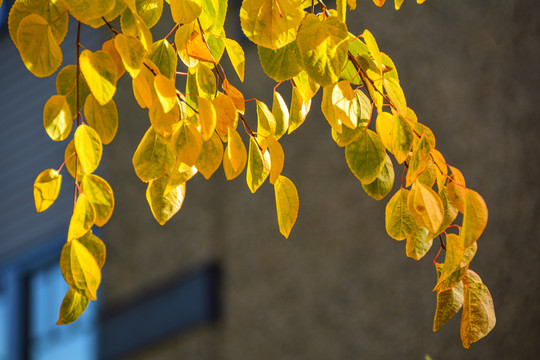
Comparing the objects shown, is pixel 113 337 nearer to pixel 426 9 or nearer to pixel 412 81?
pixel 412 81

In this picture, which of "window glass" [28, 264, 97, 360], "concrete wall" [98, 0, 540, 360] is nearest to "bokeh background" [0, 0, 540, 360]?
"concrete wall" [98, 0, 540, 360]

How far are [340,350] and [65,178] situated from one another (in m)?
3.18

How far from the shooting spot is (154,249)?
5789 millimetres

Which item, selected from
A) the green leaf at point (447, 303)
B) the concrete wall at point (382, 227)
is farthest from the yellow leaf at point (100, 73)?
the concrete wall at point (382, 227)

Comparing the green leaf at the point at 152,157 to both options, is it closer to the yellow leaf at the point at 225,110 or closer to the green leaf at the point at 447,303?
the yellow leaf at the point at 225,110

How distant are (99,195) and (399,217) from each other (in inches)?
19.1

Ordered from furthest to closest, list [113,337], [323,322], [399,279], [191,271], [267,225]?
[113,337] → [191,271] → [267,225] → [323,322] → [399,279]

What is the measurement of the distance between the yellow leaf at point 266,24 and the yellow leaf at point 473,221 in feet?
1.18

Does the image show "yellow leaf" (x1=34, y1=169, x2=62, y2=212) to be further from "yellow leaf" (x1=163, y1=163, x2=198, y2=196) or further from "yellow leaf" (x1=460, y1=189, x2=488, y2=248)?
"yellow leaf" (x1=460, y1=189, x2=488, y2=248)

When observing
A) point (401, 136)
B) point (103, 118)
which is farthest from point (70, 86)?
point (401, 136)

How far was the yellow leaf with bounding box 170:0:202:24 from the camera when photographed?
3.27 feet

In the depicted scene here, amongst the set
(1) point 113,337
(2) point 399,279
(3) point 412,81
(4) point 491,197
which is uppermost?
(3) point 412,81

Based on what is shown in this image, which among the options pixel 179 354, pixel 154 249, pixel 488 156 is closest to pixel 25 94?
pixel 154 249

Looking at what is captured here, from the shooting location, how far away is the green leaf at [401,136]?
1.03m
